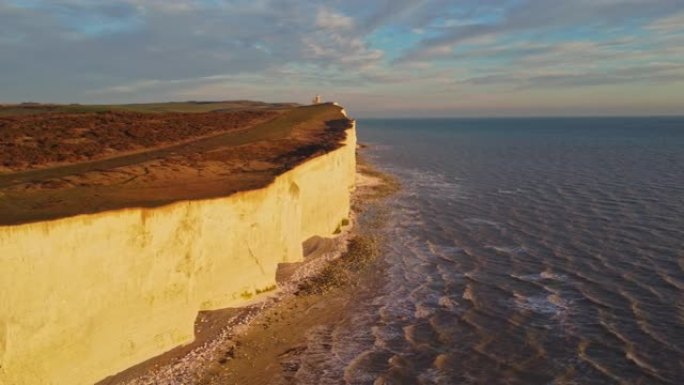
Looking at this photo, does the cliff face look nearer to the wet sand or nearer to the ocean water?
the wet sand

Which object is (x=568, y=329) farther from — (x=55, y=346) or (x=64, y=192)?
(x=64, y=192)

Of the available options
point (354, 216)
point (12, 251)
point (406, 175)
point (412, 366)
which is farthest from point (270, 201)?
point (406, 175)

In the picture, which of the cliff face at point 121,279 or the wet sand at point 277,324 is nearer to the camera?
the cliff face at point 121,279

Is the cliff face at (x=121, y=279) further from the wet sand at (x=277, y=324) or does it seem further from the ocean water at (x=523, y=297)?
the ocean water at (x=523, y=297)

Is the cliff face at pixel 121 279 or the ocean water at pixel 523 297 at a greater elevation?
the cliff face at pixel 121 279

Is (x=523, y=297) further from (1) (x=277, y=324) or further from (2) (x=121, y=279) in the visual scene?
(2) (x=121, y=279)

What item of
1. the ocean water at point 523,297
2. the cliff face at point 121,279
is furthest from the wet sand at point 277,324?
the ocean water at point 523,297

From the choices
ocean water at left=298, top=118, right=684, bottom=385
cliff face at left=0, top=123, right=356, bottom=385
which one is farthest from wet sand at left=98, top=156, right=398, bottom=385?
ocean water at left=298, top=118, right=684, bottom=385
